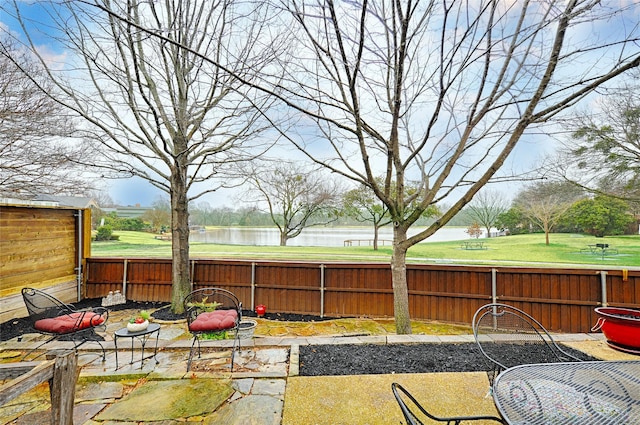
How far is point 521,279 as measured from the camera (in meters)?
5.18

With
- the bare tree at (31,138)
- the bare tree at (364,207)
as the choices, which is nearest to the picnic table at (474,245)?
the bare tree at (364,207)

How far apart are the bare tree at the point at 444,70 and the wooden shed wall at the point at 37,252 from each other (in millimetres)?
4639

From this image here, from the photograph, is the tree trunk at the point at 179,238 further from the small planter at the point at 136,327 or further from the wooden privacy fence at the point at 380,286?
the small planter at the point at 136,327

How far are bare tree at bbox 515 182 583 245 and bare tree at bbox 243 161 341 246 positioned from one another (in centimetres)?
473

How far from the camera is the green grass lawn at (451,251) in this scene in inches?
237

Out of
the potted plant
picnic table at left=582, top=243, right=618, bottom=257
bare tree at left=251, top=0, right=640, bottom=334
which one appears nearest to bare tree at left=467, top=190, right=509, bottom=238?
picnic table at left=582, top=243, right=618, bottom=257

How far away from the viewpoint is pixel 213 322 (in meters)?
3.10

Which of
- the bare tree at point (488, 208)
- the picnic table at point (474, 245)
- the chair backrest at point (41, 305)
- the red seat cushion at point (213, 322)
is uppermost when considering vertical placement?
the bare tree at point (488, 208)

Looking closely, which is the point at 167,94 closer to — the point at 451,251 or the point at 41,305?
the point at 41,305

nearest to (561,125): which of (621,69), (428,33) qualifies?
(621,69)

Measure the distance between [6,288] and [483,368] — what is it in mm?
6479

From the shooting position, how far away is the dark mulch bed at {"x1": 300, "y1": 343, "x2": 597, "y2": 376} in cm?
267

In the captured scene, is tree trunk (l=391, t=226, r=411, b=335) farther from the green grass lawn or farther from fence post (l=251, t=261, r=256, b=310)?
fence post (l=251, t=261, r=256, b=310)

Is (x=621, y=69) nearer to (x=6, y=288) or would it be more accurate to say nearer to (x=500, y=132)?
(x=500, y=132)
